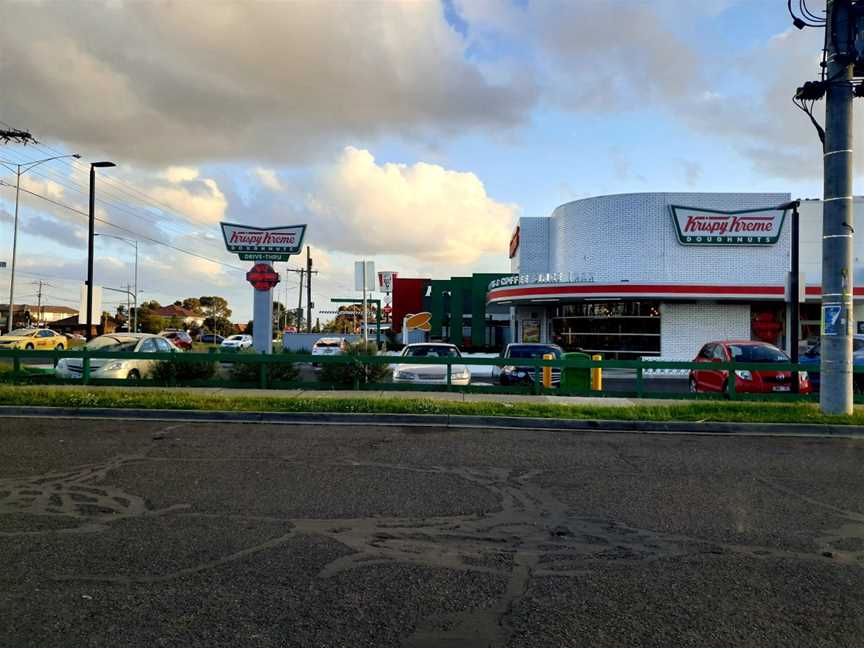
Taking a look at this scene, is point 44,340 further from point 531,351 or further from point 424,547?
point 424,547

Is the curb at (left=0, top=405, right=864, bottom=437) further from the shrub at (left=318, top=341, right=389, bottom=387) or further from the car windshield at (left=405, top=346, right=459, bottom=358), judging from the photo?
the car windshield at (left=405, top=346, right=459, bottom=358)

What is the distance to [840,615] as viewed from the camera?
4156 millimetres

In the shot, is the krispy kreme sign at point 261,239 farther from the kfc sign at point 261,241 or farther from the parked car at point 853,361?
the parked car at point 853,361

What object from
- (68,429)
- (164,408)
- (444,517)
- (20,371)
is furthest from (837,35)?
(20,371)

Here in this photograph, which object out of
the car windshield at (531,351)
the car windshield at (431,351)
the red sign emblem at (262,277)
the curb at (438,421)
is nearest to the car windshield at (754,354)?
the curb at (438,421)

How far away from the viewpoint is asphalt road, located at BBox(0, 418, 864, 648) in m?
3.96

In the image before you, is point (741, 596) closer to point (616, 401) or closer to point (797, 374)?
point (616, 401)

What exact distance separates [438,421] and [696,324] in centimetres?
2206

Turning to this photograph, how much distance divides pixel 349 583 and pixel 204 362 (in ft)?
43.7

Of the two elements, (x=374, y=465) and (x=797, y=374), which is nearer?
(x=374, y=465)

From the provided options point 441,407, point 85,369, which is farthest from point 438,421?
point 85,369

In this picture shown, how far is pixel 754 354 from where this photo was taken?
16.6 meters

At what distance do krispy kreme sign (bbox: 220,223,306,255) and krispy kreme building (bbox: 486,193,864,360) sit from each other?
12.7 metres

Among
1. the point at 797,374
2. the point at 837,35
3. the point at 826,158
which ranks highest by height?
the point at 837,35
